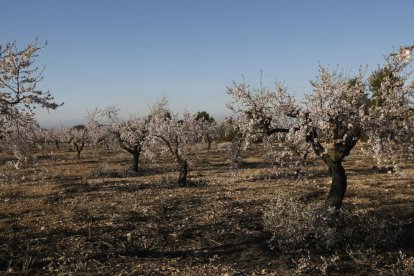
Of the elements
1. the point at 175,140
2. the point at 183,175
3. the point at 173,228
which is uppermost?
the point at 175,140

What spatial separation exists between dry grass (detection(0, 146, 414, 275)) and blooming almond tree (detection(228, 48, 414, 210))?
2.84 m

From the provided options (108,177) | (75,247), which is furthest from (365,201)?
(108,177)

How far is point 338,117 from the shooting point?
15.6 meters

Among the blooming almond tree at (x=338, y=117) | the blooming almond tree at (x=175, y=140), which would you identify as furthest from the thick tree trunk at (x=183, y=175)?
the blooming almond tree at (x=338, y=117)

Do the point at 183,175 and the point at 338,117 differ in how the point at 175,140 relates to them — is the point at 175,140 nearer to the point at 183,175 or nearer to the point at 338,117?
the point at 183,175

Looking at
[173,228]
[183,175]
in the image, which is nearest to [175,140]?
[183,175]

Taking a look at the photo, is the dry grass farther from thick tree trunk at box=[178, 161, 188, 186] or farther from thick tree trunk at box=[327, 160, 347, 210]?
thick tree trunk at box=[327, 160, 347, 210]

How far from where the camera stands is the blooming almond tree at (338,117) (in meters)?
→ 15.3

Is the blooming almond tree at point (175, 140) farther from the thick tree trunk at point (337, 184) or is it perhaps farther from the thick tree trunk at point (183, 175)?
the thick tree trunk at point (337, 184)

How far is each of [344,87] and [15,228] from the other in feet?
45.9

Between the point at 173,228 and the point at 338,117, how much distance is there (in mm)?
7630

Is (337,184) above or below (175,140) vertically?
below

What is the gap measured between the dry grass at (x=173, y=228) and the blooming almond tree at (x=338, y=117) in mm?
2837

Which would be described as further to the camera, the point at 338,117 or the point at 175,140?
the point at 175,140
